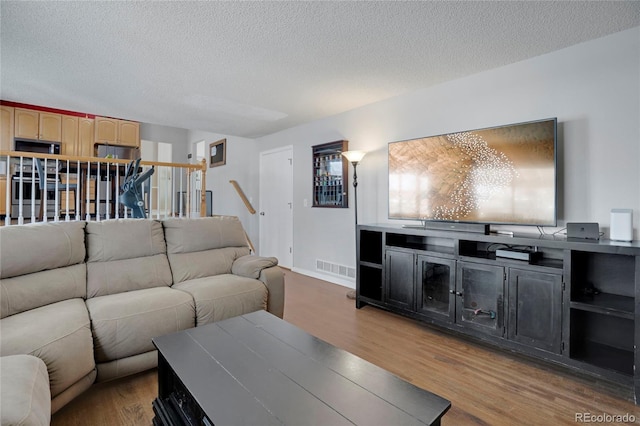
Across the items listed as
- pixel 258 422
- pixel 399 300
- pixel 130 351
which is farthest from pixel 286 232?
pixel 258 422

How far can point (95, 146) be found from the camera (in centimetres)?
659

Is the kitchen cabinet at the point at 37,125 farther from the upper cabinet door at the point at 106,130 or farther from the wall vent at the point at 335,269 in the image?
the wall vent at the point at 335,269

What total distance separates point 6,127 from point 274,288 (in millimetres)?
6337

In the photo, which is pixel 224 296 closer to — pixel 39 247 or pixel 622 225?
pixel 39 247

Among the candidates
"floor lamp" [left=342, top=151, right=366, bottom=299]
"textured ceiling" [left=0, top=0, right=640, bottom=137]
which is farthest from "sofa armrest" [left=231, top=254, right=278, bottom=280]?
"textured ceiling" [left=0, top=0, right=640, bottom=137]

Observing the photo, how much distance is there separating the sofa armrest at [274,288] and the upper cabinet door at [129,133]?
19.5 feet

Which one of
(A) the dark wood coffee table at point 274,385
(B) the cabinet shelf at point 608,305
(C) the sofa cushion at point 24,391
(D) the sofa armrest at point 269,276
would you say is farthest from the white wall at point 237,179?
(B) the cabinet shelf at point 608,305

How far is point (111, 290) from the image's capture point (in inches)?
88.5

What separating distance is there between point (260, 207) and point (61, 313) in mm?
4176

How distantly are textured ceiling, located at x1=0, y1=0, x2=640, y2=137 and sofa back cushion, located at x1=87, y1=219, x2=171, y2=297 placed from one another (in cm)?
140

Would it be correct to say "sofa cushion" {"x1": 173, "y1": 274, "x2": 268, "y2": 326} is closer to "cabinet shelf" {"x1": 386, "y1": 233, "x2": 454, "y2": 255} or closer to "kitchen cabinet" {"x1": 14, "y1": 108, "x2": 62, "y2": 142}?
"cabinet shelf" {"x1": 386, "y1": 233, "x2": 454, "y2": 255}

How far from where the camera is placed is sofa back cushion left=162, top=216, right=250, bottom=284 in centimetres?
268

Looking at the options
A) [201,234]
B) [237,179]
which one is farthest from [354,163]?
[237,179]

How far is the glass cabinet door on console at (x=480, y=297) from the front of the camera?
2.37 metres
